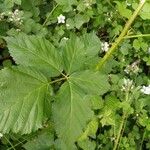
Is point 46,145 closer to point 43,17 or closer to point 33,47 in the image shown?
point 33,47

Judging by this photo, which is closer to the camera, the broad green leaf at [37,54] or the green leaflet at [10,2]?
the broad green leaf at [37,54]

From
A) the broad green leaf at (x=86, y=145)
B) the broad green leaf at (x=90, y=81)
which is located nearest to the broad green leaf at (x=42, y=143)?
the broad green leaf at (x=86, y=145)

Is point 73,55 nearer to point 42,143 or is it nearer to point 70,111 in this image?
point 70,111

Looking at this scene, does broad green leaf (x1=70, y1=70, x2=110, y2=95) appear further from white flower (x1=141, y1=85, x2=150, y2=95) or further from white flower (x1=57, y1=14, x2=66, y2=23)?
white flower (x1=57, y1=14, x2=66, y2=23)

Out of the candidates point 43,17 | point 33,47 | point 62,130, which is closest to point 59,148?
point 62,130

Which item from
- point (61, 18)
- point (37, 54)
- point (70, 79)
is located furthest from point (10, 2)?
point (70, 79)

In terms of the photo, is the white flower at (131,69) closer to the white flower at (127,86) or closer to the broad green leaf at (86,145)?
the white flower at (127,86)

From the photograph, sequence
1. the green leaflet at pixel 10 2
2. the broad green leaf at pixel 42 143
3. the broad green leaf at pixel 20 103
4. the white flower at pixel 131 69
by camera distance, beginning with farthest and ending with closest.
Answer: the white flower at pixel 131 69 < the green leaflet at pixel 10 2 < the broad green leaf at pixel 42 143 < the broad green leaf at pixel 20 103

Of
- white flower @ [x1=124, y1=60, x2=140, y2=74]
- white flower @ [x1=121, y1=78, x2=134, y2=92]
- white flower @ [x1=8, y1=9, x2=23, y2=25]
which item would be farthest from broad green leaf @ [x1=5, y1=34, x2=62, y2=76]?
white flower @ [x1=124, y1=60, x2=140, y2=74]
